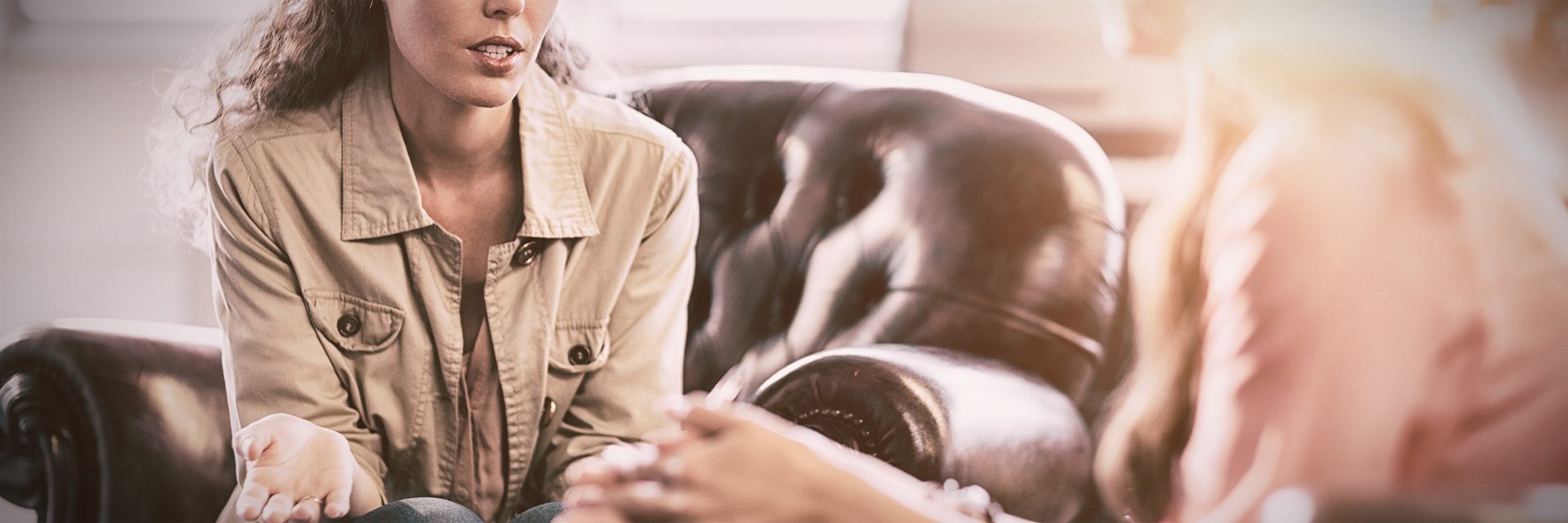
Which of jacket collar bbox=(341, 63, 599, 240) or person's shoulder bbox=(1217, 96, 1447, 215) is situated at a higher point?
person's shoulder bbox=(1217, 96, 1447, 215)

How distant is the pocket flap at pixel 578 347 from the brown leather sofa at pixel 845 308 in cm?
17

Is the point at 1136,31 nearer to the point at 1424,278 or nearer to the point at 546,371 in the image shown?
the point at 1424,278

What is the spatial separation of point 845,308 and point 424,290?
0.43 m

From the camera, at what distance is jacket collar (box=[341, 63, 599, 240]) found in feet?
3.51

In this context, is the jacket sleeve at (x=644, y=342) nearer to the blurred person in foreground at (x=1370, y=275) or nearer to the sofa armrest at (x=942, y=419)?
the sofa armrest at (x=942, y=419)

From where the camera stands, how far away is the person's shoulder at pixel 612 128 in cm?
115

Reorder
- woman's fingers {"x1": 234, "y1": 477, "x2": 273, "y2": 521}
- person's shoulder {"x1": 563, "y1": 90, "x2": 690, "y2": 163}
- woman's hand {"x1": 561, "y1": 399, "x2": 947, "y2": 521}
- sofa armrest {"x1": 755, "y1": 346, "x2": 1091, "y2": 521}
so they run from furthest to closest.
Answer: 1. person's shoulder {"x1": 563, "y1": 90, "x2": 690, "y2": 163}
2. sofa armrest {"x1": 755, "y1": 346, "x2": 1091, "y2": 521}
3. woman's fingers {"x1": 234, "y1": 477, "x2": 273, "y2": 521}
4. woman's hand {"x1": 561, "y1": 399, "x2": 947, "y2": 521}

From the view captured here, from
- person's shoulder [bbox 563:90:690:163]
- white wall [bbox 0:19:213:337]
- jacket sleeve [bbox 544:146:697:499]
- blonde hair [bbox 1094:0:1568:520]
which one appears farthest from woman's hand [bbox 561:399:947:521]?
white wall [bbox 0:19:213:337]

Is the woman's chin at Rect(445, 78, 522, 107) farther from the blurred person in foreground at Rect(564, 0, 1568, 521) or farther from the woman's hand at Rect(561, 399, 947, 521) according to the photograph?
the blurred person in foreground at Rect(564, 0, 1568, 521)

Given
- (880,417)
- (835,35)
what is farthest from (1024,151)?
(835,35)

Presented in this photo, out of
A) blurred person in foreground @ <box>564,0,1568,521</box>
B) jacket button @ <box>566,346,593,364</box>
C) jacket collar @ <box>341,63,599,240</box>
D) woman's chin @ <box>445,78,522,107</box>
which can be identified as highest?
blurred person in foreground @ <box>564,0,1568,521</box>

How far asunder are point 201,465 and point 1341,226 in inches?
48.7

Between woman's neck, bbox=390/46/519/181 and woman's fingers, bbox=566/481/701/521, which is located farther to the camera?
woman's neck, bbox=390/46/519/181

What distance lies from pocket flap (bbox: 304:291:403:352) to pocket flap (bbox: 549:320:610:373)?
0.14 metres
